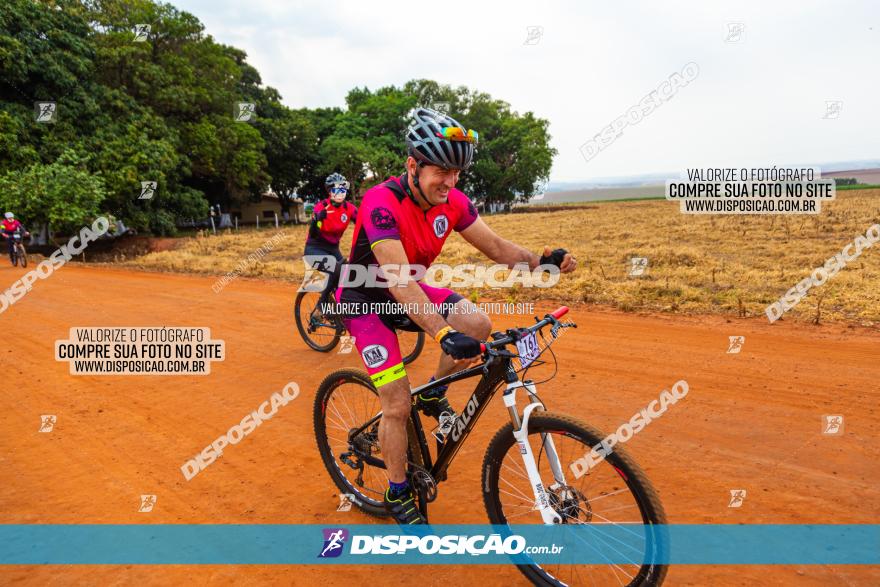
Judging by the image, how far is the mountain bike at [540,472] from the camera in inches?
106

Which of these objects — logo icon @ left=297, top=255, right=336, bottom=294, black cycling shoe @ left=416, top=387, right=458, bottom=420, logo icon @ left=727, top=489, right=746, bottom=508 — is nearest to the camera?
black cycling shoe @ left=416, top=387, right=458, bottom=420

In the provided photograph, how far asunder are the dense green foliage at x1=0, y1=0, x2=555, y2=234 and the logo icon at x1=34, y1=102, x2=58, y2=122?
0.16m

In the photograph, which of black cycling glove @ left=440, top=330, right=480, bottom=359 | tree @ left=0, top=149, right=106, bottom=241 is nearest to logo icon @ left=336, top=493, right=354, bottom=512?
black cycling glove @ left=440, top=330, right=480, bottom=359

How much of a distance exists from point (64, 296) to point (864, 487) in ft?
51.0

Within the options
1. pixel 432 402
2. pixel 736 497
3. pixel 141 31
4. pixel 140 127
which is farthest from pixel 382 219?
pixel 141 31

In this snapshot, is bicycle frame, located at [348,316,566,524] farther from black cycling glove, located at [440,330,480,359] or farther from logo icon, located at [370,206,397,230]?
logo icon, located at [370,206,397,230]

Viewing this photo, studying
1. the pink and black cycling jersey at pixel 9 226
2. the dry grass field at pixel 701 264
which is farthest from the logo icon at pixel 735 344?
the pink and black cycling jersey at pixel 9 226

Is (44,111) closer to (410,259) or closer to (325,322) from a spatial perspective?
(325,322)

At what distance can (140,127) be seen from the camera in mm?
31578

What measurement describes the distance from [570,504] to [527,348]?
2.88ft

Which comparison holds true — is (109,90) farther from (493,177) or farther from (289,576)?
(493,177)

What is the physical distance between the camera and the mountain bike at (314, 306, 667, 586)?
8.87 feet

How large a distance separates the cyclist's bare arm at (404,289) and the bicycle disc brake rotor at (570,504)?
3.73 feet

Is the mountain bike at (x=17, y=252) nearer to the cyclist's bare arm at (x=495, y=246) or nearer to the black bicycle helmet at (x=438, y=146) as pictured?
the cyclist's bare arm at (x=495, y=246)
